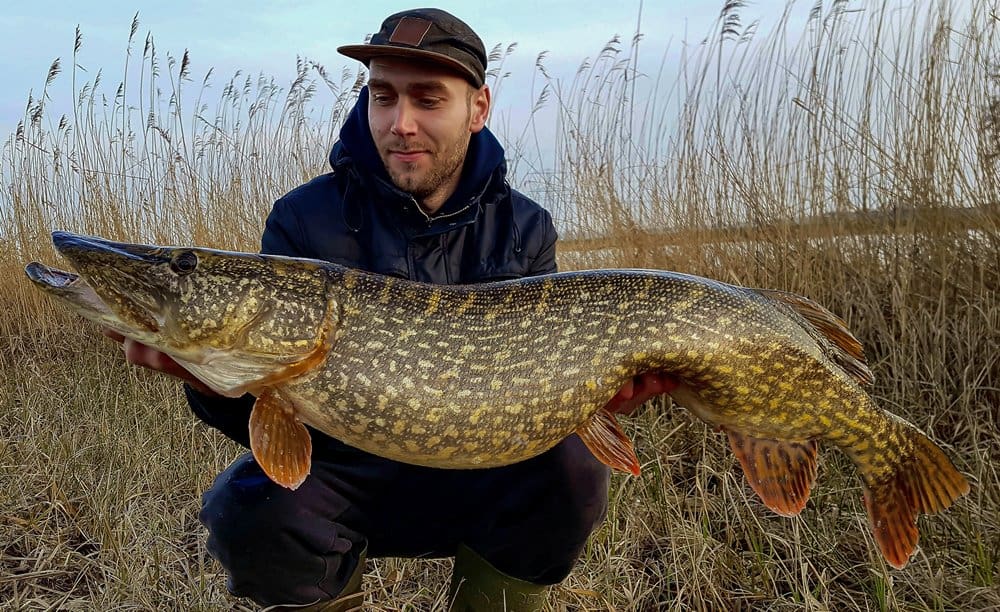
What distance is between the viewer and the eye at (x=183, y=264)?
4.80 ft

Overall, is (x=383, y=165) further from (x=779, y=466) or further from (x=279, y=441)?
(x=779, y=466)

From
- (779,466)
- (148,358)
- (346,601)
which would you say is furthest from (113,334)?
(779,466)

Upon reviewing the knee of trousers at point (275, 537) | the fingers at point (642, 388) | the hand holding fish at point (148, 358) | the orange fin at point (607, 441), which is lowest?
the knee of trousers at point (275, 537)

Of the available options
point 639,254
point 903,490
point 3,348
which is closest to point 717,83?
point 639,254

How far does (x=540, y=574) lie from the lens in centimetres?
177

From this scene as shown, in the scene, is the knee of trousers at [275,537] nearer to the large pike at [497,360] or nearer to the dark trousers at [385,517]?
the dark trousers at [385,517]

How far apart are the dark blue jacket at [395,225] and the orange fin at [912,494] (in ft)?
3.41

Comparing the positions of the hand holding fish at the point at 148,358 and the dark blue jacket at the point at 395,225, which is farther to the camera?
the dark blue jacket at the point at 395,225

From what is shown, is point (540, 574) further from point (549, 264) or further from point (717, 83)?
point (717, 83)

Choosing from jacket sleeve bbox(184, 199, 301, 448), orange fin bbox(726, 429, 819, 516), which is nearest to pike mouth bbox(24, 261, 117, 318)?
jacket sleeve bbox(184, 199, 301, 448)

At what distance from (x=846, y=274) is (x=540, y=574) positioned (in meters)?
1.91

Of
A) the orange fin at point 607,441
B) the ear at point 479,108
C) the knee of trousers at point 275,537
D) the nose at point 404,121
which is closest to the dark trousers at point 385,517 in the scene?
the knee of trousers at point 275,537

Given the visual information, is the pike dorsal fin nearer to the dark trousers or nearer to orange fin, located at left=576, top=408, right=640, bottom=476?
orange fin, located at left=576, top=408, right=640, bottom=476

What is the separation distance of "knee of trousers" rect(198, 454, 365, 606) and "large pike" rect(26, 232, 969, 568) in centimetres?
25
